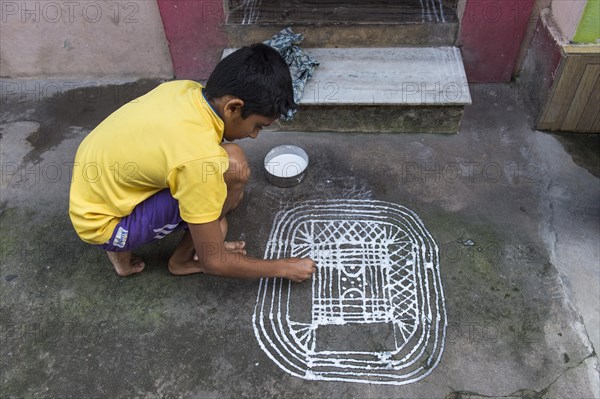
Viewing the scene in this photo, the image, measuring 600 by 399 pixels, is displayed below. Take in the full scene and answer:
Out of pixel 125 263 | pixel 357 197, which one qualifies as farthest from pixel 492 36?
pixel 125 263

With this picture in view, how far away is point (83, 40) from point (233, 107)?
75.1 inches

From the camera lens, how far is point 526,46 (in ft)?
9.11

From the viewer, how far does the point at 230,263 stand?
1733 millimetres

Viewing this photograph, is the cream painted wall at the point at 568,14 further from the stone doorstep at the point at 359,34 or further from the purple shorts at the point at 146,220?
the purple shorts at the point at 146,220

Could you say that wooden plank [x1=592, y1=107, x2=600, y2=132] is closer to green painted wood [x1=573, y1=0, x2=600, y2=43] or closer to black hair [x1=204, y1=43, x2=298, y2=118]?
green painted wood [x1=573, y1=0, x2=600, y2=43]

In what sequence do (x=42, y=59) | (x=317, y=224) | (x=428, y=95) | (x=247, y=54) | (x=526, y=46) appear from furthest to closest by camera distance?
(x=42, y=59)
(x=526, y=46)
(x=428, y=95)
(x=317, y=224)
(x=247, y=54)

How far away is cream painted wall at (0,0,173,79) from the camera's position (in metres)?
2.81

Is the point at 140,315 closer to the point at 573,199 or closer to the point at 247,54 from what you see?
the point at 247,54

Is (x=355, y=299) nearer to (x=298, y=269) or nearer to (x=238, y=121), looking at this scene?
(x=298, y=269)

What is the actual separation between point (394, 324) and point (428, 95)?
1285mm

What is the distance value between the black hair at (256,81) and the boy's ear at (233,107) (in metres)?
0.01

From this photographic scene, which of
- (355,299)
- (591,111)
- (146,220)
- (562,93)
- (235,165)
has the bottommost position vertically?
(355,299)

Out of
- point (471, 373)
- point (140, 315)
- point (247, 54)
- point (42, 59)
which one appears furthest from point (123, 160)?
point (42, 59)

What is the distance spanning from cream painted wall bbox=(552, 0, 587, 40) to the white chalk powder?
145cm
